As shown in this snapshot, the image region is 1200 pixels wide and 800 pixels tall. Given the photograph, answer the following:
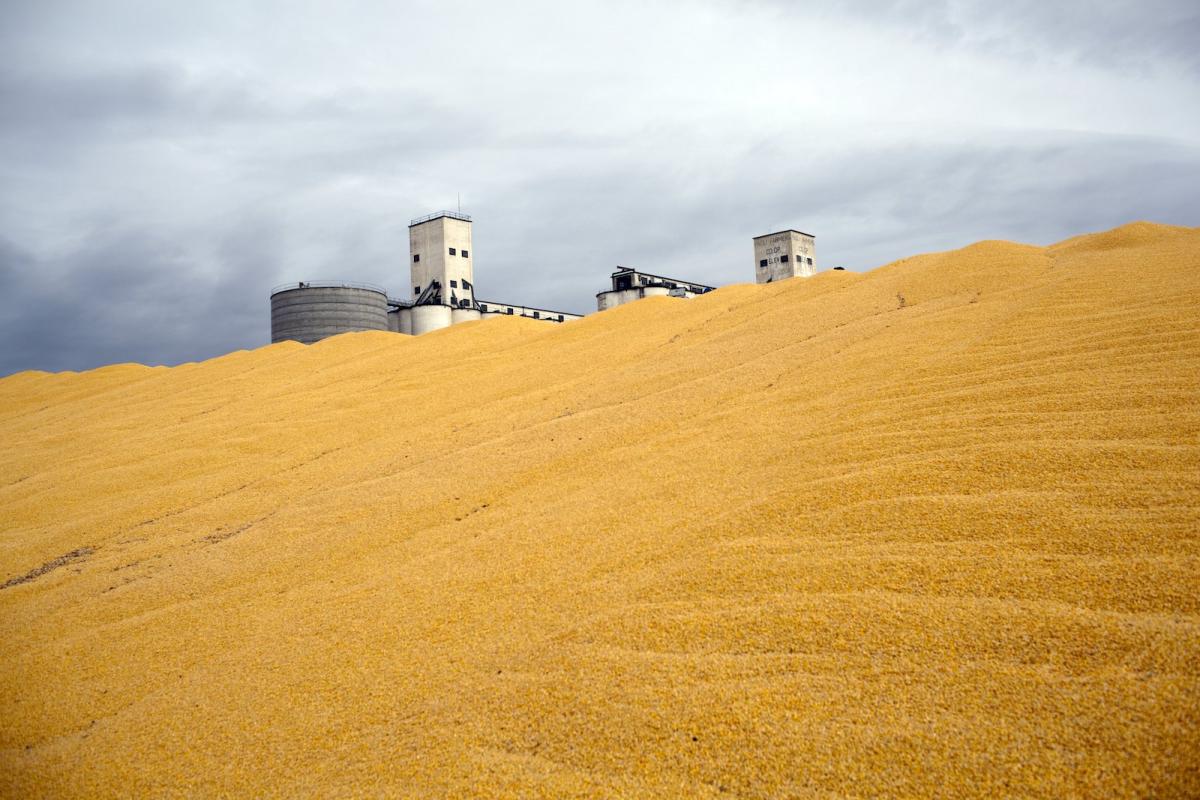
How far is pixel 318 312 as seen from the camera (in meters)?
34.6

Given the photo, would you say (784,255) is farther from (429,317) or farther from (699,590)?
(699,590)

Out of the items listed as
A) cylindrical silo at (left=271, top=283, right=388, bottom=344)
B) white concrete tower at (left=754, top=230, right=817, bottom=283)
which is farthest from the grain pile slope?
white concrete tower at (left=754, top=230, right=817, bottom=283)

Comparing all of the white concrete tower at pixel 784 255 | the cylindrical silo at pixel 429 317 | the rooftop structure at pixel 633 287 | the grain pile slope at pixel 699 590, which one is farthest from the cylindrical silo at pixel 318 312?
the grain pile slope at pixel 699 590

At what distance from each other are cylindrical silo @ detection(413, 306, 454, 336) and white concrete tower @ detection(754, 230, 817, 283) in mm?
17377

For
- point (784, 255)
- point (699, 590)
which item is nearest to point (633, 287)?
point (784, 255)

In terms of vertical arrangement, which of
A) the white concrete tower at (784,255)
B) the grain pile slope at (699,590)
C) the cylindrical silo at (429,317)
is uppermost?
the white concrete tower at (784,255)

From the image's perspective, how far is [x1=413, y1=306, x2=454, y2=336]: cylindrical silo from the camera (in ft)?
123

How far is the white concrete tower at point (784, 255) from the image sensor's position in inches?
1692

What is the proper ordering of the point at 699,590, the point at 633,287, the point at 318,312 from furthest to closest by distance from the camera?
the point at 633,287, the point at 318,312, the point at 699,590

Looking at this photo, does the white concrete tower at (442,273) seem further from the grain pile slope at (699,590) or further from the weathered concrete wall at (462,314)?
the grain pile slope at (699,590)

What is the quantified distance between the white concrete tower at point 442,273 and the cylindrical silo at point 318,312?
3214 mm

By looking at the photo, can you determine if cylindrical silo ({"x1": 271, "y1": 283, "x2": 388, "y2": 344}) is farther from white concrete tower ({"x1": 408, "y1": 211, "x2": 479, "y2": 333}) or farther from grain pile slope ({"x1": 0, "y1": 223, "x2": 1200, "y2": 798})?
grain pile slope ({"x1": 0, "y1": 223, "x2": 1200, "y2": 798})

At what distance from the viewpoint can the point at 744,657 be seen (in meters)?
3.02

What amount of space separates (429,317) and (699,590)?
116 feet
